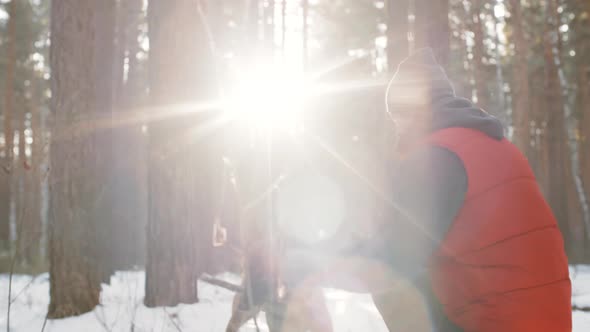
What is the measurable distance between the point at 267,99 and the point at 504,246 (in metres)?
6.23

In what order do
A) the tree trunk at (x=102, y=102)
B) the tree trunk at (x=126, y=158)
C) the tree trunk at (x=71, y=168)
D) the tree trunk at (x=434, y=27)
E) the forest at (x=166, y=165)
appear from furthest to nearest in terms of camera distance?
the tree trunk at (x=126, y=158)
the tree trunk at (x=434, y=27)
the tree trunk at (x=102, y=102)
the tree trunk at (x=71, y=168)
the forest at (x=166, y=165)

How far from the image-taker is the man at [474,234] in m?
2.11

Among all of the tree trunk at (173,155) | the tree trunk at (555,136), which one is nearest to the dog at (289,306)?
the tree trunk at (173,155)

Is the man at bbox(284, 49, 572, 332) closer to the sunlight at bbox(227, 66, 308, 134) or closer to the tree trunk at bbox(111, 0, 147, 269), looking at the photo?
the sunlight at bbox(227, 66, 308, 134)

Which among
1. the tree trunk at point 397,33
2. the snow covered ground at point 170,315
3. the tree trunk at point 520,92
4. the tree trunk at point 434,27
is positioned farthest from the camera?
A: the tree trunk at point 520,92

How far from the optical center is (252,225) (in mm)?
2553

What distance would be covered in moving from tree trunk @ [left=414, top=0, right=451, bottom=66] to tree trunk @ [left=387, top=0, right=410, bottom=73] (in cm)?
146

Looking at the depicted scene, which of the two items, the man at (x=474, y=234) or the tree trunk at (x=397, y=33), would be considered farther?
the tree trunk at (x=397, y=33)

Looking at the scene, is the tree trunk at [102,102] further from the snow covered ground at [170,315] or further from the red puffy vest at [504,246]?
the red puffy vest at [504,246]

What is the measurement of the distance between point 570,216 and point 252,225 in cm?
1626

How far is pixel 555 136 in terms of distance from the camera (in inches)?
617

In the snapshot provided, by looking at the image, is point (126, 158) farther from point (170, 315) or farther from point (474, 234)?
point (474, 234)

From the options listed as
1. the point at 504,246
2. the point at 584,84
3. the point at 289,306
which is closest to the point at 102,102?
the point at 289,306

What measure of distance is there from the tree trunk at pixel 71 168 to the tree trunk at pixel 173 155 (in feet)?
2.34
